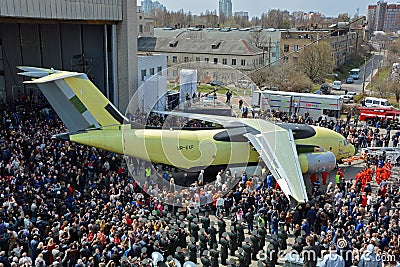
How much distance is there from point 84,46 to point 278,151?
63.5 feet

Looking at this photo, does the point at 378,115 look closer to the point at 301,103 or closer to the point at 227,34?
the point at 301,103

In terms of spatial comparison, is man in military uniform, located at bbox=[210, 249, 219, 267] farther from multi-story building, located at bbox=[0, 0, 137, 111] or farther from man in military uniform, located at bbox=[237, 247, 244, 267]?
multi-story building, located at bbox=[0, 0, 137, 111]

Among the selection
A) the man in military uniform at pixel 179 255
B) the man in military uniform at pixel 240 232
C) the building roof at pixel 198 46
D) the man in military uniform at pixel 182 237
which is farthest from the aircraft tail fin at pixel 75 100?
the building roof at pixel 198 46

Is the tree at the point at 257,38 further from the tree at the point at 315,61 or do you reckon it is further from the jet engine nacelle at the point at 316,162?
the jet engine nacelle at the point at 316,162

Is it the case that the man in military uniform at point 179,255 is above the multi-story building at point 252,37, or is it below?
below

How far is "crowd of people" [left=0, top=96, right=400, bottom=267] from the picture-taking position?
1113 centimetres

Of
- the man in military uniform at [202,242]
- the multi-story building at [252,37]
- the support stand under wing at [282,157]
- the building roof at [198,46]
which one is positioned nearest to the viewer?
the man in military uniform at [202,242]

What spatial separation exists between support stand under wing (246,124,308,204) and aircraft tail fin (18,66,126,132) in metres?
7.11

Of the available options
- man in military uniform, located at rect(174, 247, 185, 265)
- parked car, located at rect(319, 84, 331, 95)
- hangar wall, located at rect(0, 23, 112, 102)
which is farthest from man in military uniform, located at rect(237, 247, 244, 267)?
parked car, located at rect(319, 84, 331, 95)

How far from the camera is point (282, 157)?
55.8 ft

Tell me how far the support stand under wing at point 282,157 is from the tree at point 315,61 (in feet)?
117

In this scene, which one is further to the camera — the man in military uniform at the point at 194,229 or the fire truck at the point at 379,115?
the fire truck at the point at 379,115

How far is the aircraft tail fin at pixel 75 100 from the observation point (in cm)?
1827

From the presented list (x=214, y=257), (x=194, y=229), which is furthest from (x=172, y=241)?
(x=214, y=257)
